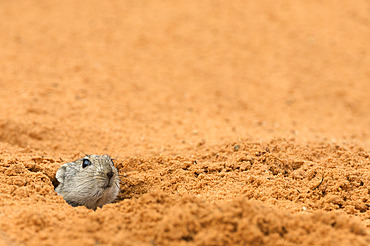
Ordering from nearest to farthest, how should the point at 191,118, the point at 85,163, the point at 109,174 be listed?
the point at 109,174
the point at 85,163
the point at 191,118

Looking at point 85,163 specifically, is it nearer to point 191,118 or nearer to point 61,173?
point 61,173

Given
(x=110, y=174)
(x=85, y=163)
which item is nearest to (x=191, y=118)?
(x=85, y=163)

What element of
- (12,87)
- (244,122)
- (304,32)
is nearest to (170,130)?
(244,122)

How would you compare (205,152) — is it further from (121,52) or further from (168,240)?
(121,52)

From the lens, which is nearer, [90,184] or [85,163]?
[90,184]

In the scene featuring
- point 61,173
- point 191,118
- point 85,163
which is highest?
point 191,118

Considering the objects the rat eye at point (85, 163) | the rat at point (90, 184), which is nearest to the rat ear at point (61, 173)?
the rat at point (90, 184)

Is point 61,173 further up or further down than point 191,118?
further down
